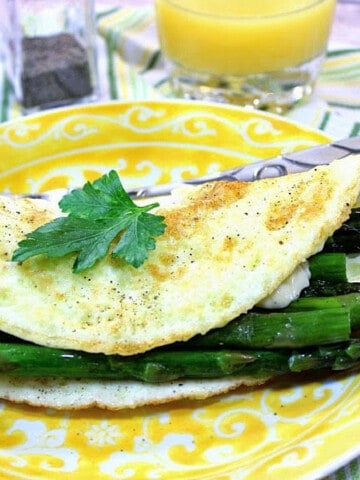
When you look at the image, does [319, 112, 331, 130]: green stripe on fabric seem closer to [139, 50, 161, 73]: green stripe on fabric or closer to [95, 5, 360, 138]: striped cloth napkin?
[95, 5, 360, 138]: striped cloth napkin

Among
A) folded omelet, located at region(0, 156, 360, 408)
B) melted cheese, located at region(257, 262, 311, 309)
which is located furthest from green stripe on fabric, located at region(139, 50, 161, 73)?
melted cheese, located at region(257, 262, 311, 309)

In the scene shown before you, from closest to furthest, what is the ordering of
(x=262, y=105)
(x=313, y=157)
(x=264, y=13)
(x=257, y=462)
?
(x=257, y=462)
(x=313, y=157)
(x=264, y=13)
(x=262, y=105)

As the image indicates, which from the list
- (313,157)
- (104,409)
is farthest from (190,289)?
(313,157)

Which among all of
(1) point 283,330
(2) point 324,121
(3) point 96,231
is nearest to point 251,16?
(2) point 324,121

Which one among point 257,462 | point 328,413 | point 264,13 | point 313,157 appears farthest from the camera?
point 264,13

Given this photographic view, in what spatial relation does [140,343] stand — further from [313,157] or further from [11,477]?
[313,157]

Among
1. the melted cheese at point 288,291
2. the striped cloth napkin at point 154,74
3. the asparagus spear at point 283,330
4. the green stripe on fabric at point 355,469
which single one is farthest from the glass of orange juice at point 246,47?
the green stripe on fabric at point 355,469
